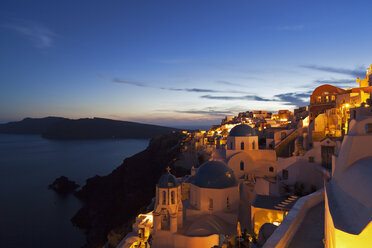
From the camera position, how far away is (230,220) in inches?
631

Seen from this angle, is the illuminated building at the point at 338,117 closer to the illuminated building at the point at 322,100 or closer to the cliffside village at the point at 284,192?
the cliffside village at the point at 284,192

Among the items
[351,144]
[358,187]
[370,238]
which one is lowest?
[370,238]

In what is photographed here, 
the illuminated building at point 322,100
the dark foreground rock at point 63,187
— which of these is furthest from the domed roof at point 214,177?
the dark foreground rock at point 63,187

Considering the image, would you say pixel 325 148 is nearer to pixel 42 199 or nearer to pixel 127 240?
pixel 127 240

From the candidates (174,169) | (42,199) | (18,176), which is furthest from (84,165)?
(174,169)

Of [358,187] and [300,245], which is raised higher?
[358,187]

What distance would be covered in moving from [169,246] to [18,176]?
238ft

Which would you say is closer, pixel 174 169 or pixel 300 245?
pixel 300 245

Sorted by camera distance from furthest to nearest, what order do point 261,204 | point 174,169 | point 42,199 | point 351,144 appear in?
1. point 42,199
2. point 174,169
3. point 261,204
4. point 351,144

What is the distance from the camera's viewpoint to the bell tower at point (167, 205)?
1548cm

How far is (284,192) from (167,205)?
813 cm

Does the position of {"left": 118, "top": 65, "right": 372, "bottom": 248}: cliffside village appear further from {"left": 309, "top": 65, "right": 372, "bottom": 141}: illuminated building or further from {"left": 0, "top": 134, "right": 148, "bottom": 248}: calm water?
{"left": 0, "top": 134, "right": 148, "bottom": 248}: calm water

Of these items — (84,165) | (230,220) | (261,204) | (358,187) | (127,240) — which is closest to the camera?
(358,187)

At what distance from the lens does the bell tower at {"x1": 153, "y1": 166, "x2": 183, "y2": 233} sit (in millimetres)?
15477
